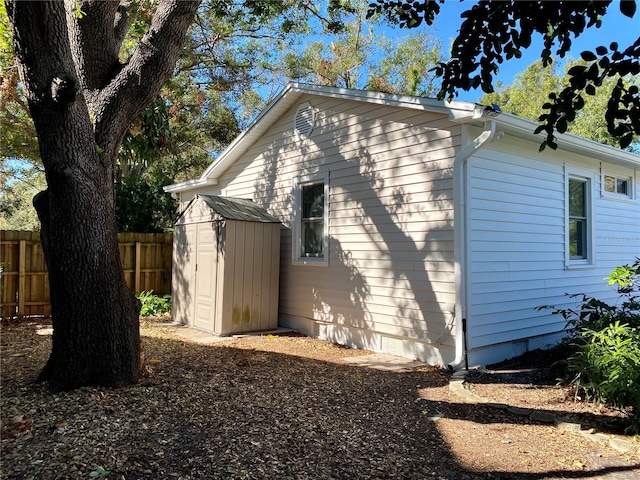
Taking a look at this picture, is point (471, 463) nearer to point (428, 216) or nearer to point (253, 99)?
point (428, 216)

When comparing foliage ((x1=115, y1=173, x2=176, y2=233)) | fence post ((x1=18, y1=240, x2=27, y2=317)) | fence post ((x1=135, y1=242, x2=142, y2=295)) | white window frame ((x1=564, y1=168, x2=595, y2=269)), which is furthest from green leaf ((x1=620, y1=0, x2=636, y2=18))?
foliage ((x1=115, y1=173, x2=176, y2=233))

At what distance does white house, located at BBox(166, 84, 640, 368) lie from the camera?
5.91m

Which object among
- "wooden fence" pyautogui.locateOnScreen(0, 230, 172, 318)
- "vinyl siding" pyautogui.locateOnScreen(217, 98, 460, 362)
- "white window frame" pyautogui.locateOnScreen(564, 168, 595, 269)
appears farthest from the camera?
"wooden fence" pyautogui.locateOnScreen(0, 230, 172, 318)

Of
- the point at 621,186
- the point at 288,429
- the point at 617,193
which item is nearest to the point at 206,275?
the point at 288,429

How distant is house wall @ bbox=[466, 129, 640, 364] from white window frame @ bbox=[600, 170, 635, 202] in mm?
227

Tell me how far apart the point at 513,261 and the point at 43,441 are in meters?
5.89

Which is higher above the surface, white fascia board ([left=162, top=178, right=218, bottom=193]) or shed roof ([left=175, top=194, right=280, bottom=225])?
white fascia board ([left=162, top=178, right=218, bottom=193])

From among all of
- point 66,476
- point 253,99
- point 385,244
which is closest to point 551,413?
point 385,244

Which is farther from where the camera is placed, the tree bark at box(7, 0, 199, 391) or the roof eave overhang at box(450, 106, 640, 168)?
the roof eave overhang at box(450, 106, 640, 168)

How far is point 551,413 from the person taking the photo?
165 inches

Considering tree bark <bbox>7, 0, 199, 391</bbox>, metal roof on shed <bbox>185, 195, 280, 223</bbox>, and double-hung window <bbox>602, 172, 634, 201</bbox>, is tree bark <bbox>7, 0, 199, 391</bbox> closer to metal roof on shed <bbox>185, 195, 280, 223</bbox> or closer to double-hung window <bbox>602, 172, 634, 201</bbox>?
metal roof on shed <bbox>185, 195, 280, 223</bbox>

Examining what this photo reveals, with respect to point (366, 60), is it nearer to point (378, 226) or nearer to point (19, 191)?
point (378, 226)

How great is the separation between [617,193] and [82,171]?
928cm

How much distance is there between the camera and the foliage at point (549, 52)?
2.13 metres
